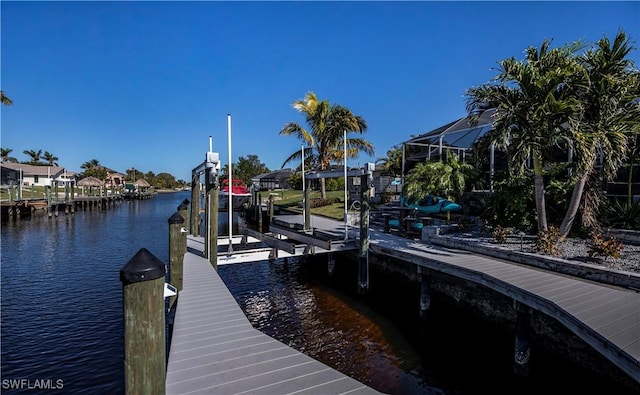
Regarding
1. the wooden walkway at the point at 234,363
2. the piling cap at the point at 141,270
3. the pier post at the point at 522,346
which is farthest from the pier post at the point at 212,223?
the pier post at the point at 522,346

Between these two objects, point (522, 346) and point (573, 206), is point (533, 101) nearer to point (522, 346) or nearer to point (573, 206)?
point (573, 206)

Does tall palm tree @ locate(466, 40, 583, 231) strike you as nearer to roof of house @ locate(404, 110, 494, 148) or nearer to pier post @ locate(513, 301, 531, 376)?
pier post @ locate(513, 301, 531, 376)

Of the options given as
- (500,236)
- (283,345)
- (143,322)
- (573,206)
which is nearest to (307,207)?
(500,236)

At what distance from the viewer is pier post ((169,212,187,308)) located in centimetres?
653

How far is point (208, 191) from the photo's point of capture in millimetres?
9250

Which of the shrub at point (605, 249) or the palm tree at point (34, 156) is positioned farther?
the palm tree at point (34, 156)

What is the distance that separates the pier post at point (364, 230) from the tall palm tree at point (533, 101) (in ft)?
11.5

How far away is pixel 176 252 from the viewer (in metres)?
6.67

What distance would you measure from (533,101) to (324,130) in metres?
17.1

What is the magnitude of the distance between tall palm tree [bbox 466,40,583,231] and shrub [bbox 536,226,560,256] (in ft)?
2.59

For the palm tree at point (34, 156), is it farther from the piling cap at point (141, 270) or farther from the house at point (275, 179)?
the piling cap at point (141, 270)

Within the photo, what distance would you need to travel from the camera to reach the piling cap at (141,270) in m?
2.29

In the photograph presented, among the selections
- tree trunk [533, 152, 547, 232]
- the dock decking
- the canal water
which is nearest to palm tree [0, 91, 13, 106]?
the canal water

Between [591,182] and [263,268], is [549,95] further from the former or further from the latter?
[263,268]
